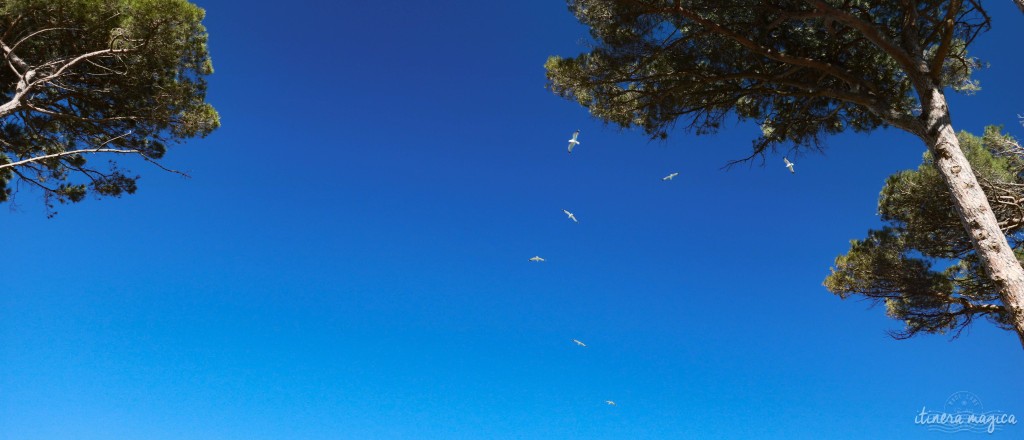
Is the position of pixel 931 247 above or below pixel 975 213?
above

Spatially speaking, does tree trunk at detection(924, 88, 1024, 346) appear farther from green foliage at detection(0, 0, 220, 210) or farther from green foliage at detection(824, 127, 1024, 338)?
green foliage at detection(0, 0, 220, 210)

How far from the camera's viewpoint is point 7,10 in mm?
8062

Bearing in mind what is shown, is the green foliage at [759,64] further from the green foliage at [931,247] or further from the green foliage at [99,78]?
the green foliage at [99,78]

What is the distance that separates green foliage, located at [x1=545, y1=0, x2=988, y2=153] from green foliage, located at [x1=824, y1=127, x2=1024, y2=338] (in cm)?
138

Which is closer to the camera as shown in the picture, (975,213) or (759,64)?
(975,213)

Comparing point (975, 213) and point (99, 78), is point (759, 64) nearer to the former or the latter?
point (975, 213)

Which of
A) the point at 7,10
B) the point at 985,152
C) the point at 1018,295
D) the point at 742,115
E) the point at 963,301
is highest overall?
the point at 742,115

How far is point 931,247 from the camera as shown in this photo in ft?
33.4

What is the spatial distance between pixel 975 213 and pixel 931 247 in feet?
16.5

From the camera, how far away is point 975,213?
19.6 ft

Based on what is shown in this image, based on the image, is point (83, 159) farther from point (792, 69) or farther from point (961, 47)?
point (961, 47)

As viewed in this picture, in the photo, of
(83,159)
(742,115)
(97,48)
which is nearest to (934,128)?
(742,115)

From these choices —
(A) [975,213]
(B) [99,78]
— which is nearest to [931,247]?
(A) [975,213]

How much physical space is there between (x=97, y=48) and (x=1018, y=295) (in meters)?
13.0
